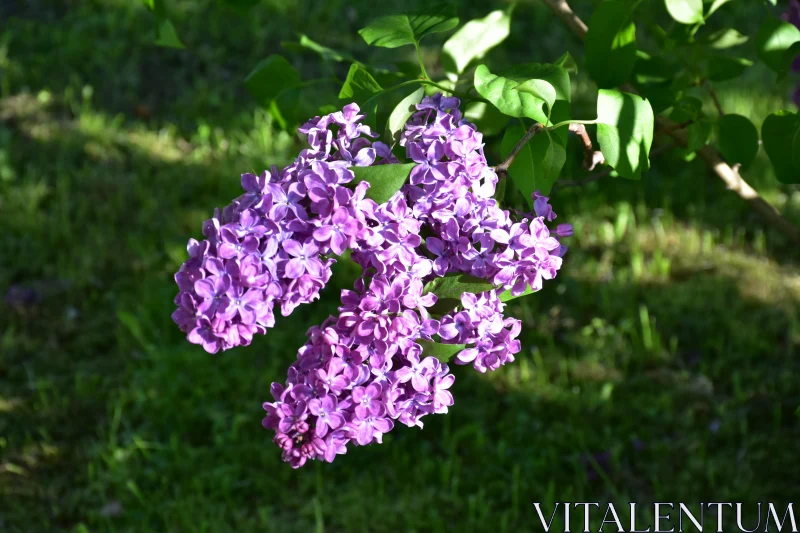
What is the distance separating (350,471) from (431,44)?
2189mm

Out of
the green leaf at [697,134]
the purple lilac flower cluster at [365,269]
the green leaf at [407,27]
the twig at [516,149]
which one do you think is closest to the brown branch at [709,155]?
the green leaf at [697,134]

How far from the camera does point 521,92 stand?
42.3 inches

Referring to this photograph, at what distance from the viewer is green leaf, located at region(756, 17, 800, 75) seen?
1.35m

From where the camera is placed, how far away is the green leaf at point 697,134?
141 centimetres

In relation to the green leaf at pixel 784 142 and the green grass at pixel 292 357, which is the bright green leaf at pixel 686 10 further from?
the green grass at pixel 292 357

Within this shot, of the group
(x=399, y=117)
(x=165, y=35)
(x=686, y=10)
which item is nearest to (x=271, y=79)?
(x=165, y=35)

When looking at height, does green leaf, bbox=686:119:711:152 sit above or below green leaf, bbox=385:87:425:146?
below

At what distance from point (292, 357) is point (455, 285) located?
5.02 ft

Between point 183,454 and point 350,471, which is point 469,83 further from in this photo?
point 183,454

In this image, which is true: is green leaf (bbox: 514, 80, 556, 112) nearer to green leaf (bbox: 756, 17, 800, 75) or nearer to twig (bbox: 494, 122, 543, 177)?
twig (bbox: 494, 122, 543, 177)

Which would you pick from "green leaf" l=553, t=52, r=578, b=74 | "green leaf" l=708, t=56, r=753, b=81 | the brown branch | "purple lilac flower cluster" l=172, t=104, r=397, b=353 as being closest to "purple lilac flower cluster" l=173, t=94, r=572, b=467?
"purple lilac flower cluster" l=172, t=104, r=397, b=353

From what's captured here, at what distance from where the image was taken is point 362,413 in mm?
1024

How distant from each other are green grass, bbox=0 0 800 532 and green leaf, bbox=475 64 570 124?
2.51 ft

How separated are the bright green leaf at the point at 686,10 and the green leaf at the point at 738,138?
187 millimetres
